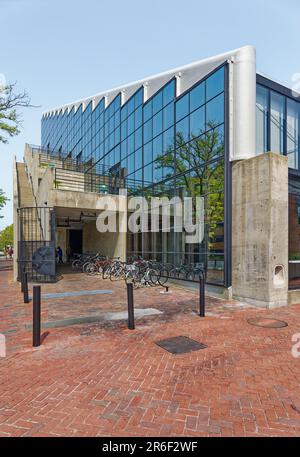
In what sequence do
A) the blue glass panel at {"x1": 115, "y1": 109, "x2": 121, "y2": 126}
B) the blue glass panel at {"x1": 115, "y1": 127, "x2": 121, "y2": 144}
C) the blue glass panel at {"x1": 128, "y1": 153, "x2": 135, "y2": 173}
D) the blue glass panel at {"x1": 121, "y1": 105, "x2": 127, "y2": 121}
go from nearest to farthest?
the blue glass panel at {"x1": 128, "y1": 153, "x2": 135, "y2": 173}
the blue glass panel at {"x1": 121, "y1": 105, "x2": 127, "y2": 121}
the blue glass panel at {"x1": 115, "y1": 127, "x2": 121, "y2": 144}
the blue glass panel at {"x1": 115, "y1": 109, "x2": 121, "y2": 126}

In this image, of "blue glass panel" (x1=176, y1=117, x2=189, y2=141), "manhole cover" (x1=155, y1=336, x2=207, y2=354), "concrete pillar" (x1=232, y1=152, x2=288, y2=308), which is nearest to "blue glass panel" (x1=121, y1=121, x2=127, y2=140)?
"blue glass panel" (x1=176, y1=117, x2=189, y2=141)

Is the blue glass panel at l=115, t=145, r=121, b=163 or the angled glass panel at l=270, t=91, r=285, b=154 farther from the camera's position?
the blue glass panel at l=115, t=145, r=121, b=163

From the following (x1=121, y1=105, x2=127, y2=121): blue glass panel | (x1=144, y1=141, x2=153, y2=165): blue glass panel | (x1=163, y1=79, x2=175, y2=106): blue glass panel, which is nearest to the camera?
(x1=163, y1=79, x2=175, y2=106): blue glass panel

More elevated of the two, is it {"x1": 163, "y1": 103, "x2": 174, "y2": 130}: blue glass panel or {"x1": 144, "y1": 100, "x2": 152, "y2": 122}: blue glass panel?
{"x1": 144, "y1": 100, "x2": 152, "y2": 122}: blue glass panel

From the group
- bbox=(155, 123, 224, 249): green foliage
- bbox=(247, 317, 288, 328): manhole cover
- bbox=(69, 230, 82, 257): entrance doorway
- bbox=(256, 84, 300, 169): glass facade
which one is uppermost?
bbox=(256, 84, 300, 169): glass facade

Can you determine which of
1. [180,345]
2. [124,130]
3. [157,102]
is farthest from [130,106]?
[180,345]

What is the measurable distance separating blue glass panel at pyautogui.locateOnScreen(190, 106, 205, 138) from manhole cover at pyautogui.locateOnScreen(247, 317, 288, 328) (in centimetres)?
791

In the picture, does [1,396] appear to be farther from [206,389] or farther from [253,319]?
[253,319]

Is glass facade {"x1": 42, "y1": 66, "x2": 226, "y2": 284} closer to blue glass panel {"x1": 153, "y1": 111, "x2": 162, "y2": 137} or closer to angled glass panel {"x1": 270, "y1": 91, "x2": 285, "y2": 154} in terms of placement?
blue glass panel {"x1": 153, "y1": 111, "x2": 162, "y2": 137}

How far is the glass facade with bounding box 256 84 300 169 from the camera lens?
1035cm

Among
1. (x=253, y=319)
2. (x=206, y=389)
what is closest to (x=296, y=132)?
(x=253, y=319)

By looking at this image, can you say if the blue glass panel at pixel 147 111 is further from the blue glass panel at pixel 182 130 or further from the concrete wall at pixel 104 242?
the concrete wall at pixel 104 242

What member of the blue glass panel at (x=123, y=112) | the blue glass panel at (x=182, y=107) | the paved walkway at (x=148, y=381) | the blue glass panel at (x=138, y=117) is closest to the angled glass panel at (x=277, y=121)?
the blue glass panel at (x=182, y=107)

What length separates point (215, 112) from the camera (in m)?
10.7
